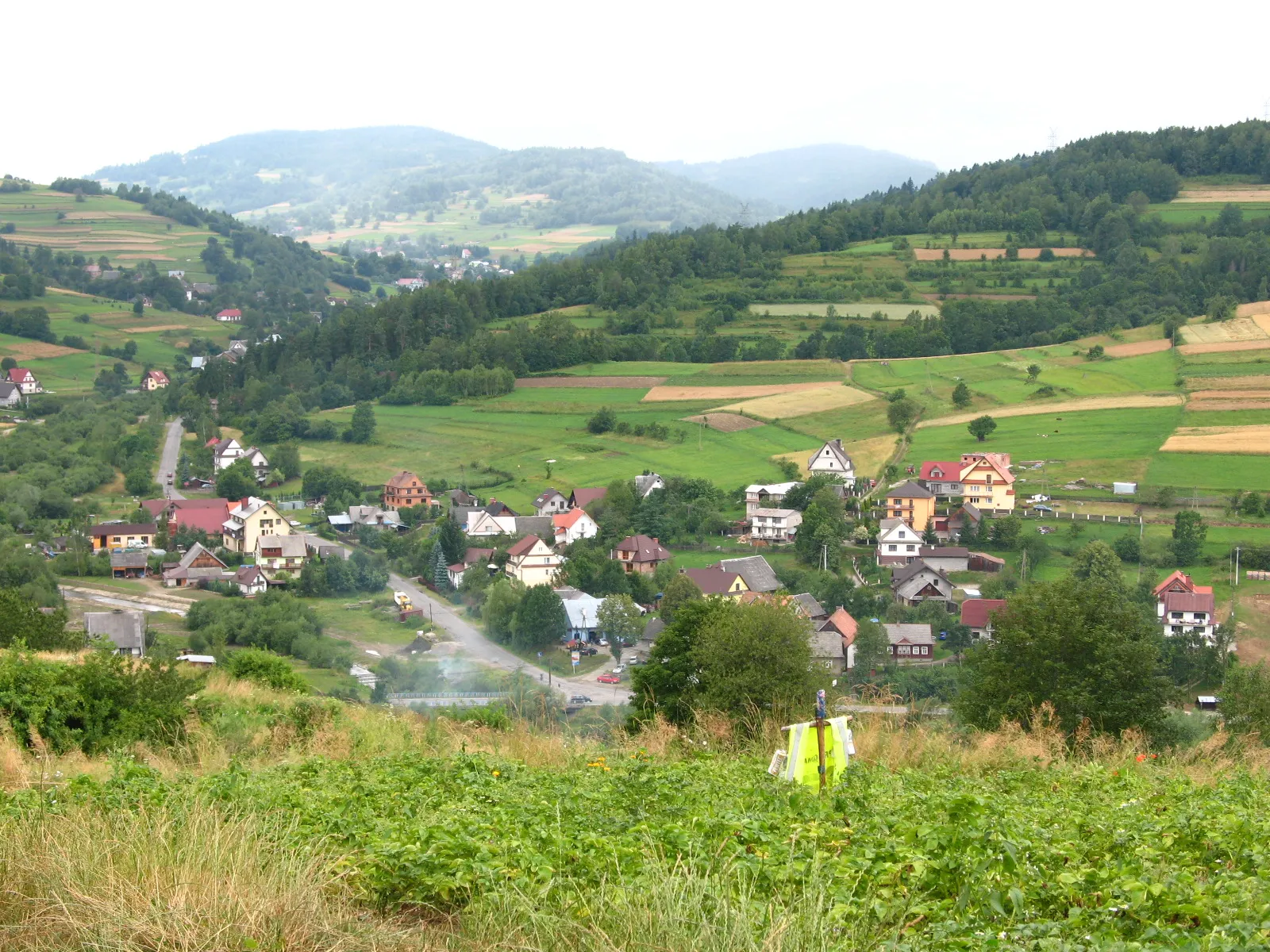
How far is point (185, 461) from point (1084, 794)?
33113 mm

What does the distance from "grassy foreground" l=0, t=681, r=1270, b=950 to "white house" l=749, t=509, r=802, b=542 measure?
19.4 meters

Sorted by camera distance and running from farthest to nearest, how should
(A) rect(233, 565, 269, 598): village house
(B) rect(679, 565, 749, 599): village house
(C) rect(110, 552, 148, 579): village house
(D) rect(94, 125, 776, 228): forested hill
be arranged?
(D) rect(94, 125, 776, 228): forested hill < (C) rect(110, 552, 148, 579): village house < (A) rect(233, 565, 269, 598): village house < (B) rect(679, 565, 749, 599): village house

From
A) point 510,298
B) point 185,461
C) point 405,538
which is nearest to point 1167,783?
point 405,538

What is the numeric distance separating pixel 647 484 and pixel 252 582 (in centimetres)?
941

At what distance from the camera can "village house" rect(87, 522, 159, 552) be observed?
24828 millimetres

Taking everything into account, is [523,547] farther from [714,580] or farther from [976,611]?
[976,611]

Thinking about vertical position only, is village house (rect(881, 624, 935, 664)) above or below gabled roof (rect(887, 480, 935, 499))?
below

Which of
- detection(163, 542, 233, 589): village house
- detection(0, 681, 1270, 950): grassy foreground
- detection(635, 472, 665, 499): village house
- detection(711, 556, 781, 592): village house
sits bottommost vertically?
detection(163, 542, 233, 589): village house

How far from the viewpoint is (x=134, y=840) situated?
3.37m

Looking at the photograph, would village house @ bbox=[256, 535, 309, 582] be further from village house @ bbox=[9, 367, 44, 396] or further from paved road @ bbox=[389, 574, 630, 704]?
village house @ bbox=[9, 367, 44, 396]

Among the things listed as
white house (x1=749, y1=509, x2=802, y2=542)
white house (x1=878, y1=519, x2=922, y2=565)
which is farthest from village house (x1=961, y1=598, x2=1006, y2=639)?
white house (x1=749, y1=509, x2=802, y2=542)

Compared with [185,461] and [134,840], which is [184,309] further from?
[134,840]

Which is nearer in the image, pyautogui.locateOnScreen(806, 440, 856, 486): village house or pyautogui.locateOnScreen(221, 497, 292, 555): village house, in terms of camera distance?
pyautogui.locateOnScreen(221, 497, 292, 555): village house

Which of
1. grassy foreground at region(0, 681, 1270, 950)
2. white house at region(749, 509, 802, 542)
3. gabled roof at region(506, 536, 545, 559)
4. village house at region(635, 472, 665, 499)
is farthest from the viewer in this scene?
village house at region(635, 472, 665, 499)
